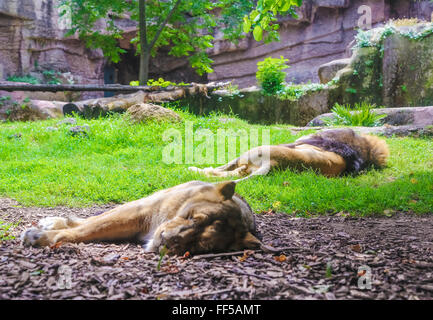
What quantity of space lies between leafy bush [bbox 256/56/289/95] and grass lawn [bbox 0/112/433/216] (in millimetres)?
5401

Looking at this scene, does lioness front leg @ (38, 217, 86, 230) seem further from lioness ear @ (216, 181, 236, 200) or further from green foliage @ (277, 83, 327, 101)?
green foliage @ (277, 83, 327, 101)

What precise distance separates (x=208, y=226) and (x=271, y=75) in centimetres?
1232

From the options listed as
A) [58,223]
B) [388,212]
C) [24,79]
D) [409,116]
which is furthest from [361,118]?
[24,79]

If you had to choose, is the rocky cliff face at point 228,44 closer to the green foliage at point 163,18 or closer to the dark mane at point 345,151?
the green foliage at point 163,18

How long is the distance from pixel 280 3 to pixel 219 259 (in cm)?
258

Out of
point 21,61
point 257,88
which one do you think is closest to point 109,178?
point 257,88

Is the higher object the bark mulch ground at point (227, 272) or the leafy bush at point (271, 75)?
the leafy bush at point (271, 75)

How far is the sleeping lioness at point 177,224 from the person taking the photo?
9.18 ft

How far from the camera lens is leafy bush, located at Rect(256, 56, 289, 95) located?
1436 centimetres

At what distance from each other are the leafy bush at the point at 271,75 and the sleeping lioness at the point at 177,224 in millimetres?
11648

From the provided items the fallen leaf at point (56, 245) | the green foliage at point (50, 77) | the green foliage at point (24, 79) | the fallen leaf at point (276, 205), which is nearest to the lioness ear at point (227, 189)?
the fallen leaf at point (56, 245)

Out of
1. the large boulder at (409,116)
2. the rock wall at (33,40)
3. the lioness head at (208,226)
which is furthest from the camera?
the rock wall at (33,40)

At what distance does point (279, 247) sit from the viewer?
3.13m

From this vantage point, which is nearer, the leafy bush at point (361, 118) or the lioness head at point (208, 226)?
the lioness head at point (208, 226)
